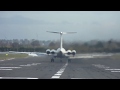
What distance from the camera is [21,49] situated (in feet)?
56.8
